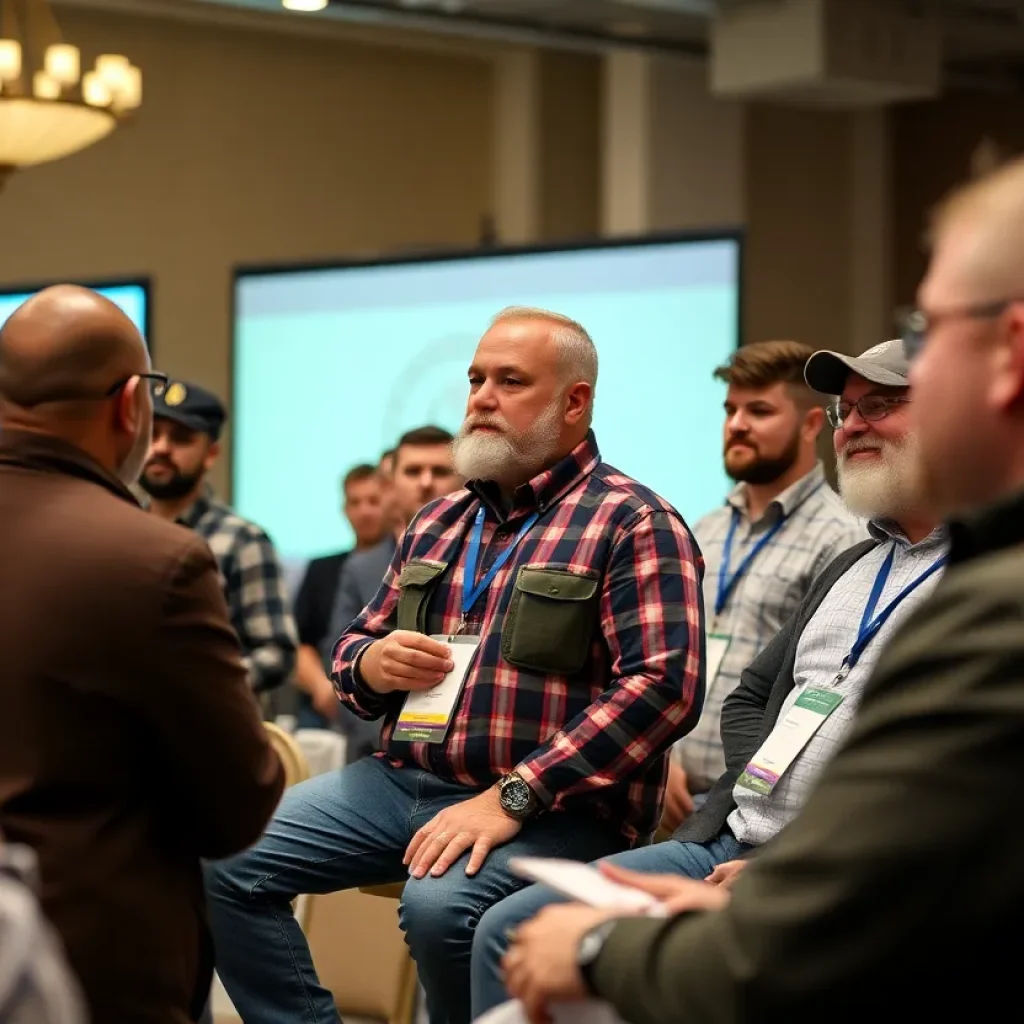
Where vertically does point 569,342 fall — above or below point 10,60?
below

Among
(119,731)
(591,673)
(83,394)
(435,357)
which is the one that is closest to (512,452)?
(591,673)

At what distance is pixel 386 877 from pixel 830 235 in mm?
8195

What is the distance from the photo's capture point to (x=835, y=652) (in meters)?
2.71

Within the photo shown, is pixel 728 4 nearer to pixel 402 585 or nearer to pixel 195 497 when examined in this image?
pixel 195 497

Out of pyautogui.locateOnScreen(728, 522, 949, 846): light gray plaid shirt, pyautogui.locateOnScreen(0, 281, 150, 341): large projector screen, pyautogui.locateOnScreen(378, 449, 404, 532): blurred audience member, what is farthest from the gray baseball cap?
pyautogui.locateOnScreen(0, 281, 150, 341): large projector screen

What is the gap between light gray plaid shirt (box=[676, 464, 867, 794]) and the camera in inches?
142

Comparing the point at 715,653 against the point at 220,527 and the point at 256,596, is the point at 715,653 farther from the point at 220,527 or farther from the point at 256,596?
the point at 220,527

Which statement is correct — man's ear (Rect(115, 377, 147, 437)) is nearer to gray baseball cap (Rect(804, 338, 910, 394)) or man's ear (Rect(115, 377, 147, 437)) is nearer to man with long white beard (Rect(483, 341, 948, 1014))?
man with long white beard (Rect(483, 341, 948, 1014))

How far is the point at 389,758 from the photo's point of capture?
3021 millimetres

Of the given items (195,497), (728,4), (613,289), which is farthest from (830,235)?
(195,497)

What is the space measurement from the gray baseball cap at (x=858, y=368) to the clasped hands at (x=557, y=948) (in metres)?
1.37

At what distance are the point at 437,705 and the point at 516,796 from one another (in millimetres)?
240

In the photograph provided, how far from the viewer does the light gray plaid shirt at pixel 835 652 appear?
259 centimetres

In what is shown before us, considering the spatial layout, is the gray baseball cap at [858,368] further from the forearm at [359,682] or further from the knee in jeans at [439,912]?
the knee in jeans at [439,912]
